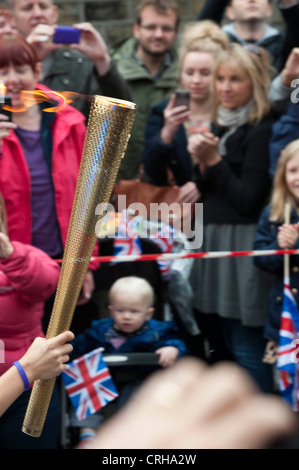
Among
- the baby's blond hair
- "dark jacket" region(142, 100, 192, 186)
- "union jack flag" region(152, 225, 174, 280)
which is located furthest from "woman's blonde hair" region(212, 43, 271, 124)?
the baby's blond hair

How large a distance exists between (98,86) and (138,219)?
71 cm

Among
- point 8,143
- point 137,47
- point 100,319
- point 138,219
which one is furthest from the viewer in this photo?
point 137,47

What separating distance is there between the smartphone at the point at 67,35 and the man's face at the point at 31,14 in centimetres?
27

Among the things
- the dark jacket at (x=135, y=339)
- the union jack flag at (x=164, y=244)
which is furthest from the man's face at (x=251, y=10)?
the dark jacket at (x=135, y=339)

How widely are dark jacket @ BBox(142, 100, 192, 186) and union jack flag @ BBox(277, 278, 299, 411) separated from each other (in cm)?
93

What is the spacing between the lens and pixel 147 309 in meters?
3.35

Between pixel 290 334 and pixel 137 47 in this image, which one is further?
pixel 137 47

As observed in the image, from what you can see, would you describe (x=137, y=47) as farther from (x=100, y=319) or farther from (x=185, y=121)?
(x=100, y=319)

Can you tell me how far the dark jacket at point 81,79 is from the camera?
3.63 metres

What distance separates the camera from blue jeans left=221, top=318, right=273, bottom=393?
11.3ft

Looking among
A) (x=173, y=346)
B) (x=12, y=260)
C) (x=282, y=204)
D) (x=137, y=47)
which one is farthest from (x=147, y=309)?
(x=137, y=47)

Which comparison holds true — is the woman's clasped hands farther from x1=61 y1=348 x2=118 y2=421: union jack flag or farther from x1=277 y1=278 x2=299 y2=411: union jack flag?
x1=61 y1=348 x2=118 y2=421: union jack flag

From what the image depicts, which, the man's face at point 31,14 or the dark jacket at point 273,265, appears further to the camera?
the man's face at point 31,14

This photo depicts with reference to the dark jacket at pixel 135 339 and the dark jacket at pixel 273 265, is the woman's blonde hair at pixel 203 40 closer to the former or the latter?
the dark jacket at pixel 273 265
